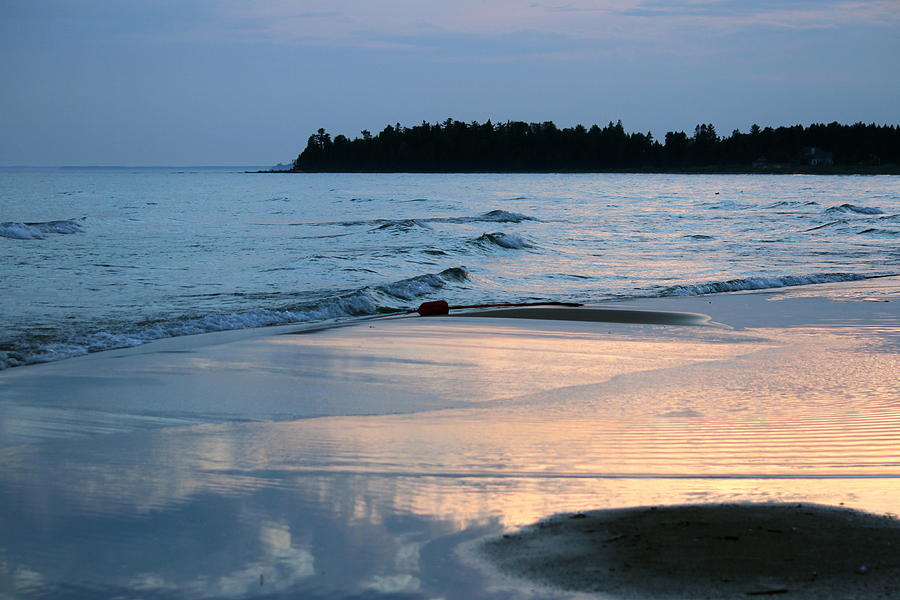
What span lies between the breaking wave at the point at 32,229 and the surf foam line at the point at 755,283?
827 inches

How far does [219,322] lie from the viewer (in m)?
10.8

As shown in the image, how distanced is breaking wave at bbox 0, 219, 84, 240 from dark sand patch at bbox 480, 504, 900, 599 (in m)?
27.6

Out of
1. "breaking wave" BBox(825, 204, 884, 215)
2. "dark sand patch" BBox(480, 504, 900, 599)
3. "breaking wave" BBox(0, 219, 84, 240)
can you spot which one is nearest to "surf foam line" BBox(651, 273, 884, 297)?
"dark sand patch" BBox(480, 504, 900, 599)

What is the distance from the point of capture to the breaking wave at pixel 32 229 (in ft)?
90.9

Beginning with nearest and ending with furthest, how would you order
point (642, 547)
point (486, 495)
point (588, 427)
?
point (642, 547) → point (486, 495) → point (588, 427)

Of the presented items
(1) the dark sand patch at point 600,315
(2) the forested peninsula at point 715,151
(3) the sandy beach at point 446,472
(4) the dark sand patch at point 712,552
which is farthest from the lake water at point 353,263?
(2) the forested peninsula at point 715,151

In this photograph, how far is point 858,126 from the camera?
166500mm

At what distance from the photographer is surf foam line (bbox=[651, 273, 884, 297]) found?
14.9m

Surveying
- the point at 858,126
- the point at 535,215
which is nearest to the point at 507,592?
the point at 535,215

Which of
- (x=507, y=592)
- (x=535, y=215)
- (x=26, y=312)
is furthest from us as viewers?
(x=535, y=215)

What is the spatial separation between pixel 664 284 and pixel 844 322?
5.66 metres

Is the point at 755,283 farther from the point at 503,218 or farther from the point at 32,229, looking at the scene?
the point at 32,229

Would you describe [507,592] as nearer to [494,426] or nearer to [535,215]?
[494,426]

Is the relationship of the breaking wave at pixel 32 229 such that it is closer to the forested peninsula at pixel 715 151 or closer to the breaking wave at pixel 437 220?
the breaking wave at pixel 437 220
